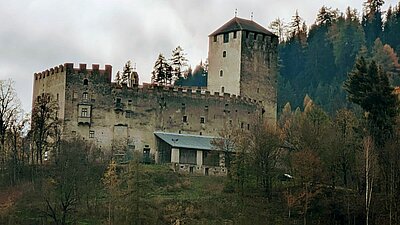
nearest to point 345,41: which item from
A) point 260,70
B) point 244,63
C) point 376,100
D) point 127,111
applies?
point 260,70

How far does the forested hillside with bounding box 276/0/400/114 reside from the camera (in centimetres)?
10300

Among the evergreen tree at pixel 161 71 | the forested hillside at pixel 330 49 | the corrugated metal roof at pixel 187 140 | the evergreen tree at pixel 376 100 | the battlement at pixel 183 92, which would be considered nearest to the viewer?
the evergreen tree at pixel 376 100

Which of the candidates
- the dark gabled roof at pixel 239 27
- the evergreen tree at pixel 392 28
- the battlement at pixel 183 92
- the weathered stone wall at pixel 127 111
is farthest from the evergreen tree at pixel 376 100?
the evergreen tree at pixel 392 28

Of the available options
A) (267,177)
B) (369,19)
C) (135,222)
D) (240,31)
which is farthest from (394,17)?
(135,222)

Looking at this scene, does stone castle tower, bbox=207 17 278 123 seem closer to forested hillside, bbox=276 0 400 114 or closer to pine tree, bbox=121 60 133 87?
pine tree, bbox=121 60 133 87

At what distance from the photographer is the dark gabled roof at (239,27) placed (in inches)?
2811

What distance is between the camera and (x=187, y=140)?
211 ft

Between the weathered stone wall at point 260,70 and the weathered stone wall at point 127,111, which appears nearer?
the weathered stone wall at point 127,111

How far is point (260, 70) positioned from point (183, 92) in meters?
8.43

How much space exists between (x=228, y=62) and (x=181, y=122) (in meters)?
8.08

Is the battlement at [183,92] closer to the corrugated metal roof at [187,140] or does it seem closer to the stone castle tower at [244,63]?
the stone castle tower at [244,63]

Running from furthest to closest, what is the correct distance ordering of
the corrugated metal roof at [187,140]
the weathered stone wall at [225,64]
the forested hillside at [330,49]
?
the forested hillside at [330,49] → the weathered stone wall at [225,64] → the corrugated metal roof at [187,140]

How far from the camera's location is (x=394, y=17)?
118 meters

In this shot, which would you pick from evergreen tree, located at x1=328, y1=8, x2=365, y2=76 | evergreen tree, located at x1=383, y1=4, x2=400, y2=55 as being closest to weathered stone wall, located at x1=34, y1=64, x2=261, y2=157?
evergreen tree, located at x1=328, y1=8, x2=365, y2=76
